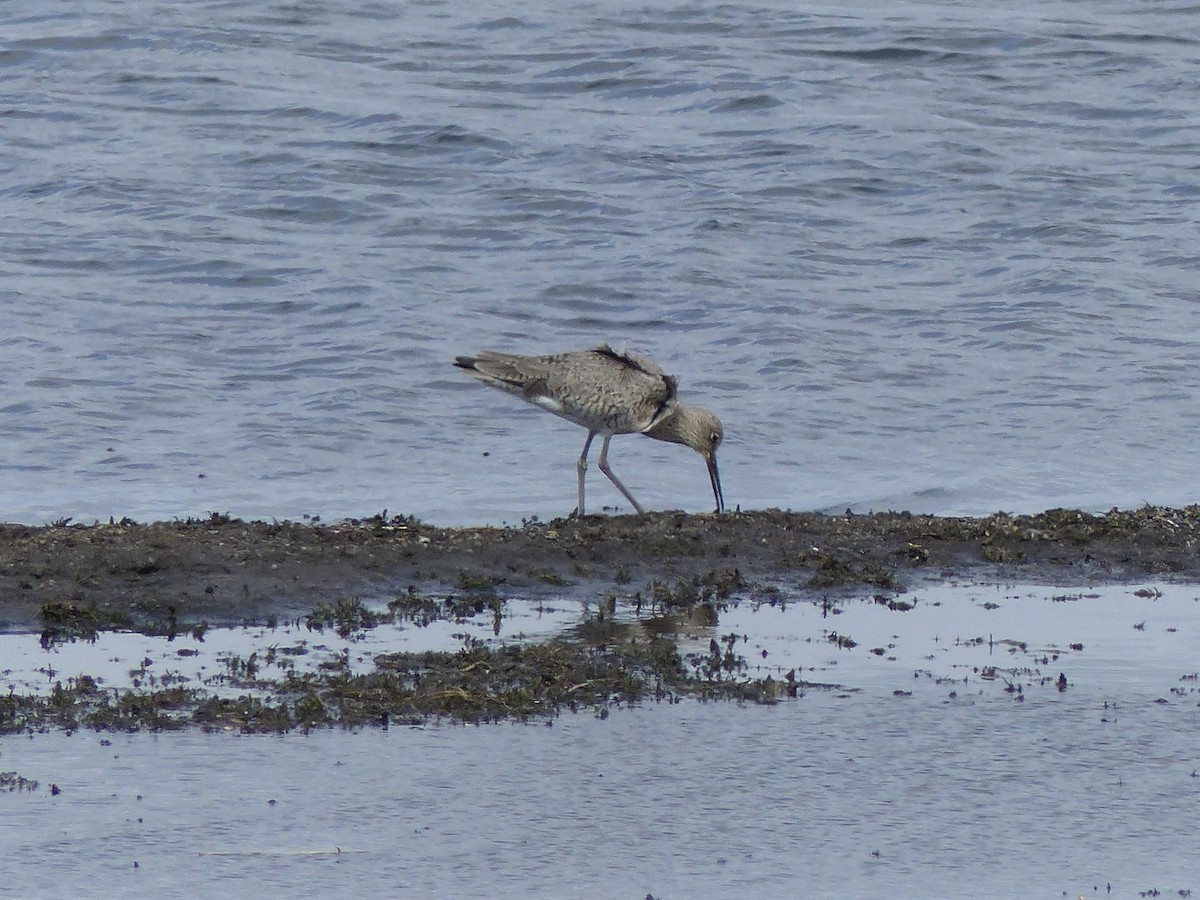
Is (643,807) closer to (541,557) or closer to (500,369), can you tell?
(541,557)

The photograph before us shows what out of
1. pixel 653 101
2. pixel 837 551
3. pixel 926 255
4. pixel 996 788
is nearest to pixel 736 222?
pixel 926 255

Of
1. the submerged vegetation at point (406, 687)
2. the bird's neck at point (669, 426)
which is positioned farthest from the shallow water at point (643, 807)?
the bird's neck at point (669, 426)

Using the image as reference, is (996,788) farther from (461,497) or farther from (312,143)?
(312,143)

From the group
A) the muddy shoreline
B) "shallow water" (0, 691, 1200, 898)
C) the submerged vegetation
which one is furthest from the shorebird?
"shallow water" (0, 691, 1200, 898)

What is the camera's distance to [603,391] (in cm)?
1097

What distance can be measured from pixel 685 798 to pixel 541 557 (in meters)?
3.35

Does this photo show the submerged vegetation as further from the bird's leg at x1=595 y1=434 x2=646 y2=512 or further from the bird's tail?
the bird's tail

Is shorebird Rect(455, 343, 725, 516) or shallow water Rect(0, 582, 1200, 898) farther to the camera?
shorebird Rect(455, 343, 725, 516)

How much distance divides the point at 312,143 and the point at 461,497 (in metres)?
8.90

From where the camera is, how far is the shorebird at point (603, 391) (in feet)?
36.0

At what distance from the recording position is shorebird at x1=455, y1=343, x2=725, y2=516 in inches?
432

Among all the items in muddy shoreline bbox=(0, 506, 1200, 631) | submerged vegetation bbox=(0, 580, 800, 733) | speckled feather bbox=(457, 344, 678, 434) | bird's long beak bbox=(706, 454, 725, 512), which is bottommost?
bird's long beak bbox=(706, 454, 725, 512)

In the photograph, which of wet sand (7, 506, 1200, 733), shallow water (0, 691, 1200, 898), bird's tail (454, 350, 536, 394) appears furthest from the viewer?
bird's tail (454, 350, 536, 394)

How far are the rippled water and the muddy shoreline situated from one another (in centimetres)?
163
